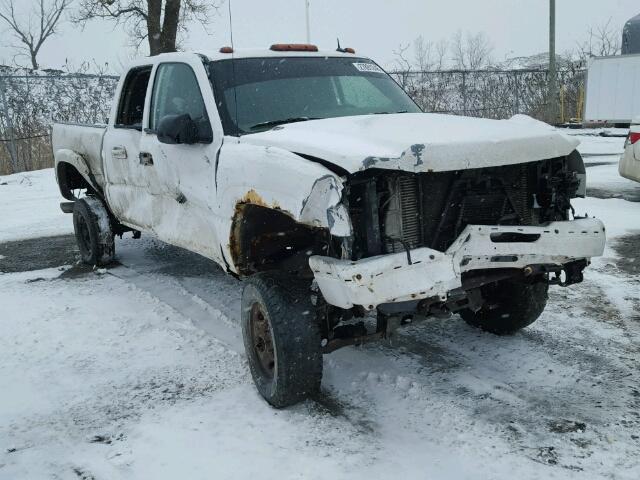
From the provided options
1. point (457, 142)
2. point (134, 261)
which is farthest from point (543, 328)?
point (134, 261)

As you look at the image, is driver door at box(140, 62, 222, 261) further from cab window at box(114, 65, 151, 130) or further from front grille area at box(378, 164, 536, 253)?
front grille area at box(378, 164, 536, 253)

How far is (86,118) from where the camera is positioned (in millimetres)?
18234

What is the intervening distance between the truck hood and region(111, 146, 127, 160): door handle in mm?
2027

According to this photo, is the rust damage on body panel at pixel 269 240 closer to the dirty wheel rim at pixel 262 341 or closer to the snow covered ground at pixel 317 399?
the dirty wheel rim at pixel 262 341

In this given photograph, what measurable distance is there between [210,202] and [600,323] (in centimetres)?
287

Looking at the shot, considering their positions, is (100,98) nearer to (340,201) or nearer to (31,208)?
(31,208)

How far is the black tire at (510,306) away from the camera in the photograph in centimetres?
412

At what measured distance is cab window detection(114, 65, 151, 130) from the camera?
219 inches

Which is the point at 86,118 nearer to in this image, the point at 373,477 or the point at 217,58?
the point at 217,58

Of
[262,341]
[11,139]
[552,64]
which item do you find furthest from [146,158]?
[552,64]

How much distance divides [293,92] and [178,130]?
866 mm

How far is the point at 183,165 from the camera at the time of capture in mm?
4285

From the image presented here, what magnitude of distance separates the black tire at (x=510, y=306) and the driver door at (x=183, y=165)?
73.8 inches

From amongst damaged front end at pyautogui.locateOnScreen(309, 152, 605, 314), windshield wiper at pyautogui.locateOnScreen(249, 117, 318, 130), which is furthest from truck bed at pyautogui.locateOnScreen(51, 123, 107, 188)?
damaged front end at pyautogui.locateOnScreen(309, 152, 605, 314)
